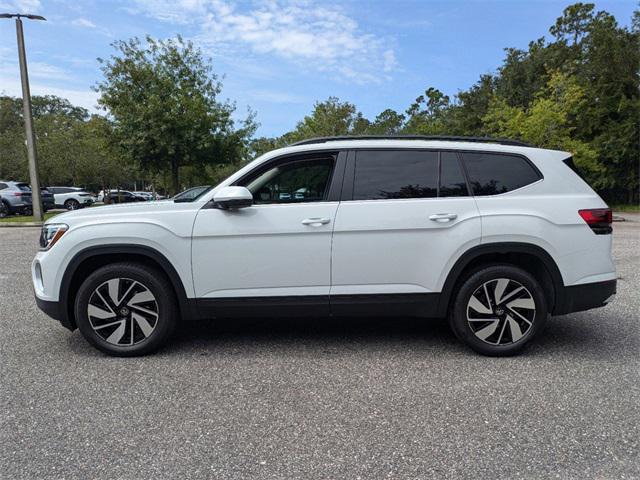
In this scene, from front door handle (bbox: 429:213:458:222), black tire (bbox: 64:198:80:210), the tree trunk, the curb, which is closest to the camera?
front door handle (bbox: 429:213:458:222)

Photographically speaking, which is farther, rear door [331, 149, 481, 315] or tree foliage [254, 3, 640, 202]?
tree foliage [254, 3, 640, 202]

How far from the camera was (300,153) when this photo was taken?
3.81m

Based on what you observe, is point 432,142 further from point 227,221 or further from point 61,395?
point 61,395

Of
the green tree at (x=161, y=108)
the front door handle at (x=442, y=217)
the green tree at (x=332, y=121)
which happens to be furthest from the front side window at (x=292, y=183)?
the green tree at (x=332, y=121)

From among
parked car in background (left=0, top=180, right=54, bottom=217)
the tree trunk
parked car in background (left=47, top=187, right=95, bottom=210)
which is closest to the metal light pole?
parked car in background (left=0, top=180, right=54, bottom=217)

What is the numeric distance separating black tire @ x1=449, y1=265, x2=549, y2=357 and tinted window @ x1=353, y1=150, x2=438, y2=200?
0.84 metres

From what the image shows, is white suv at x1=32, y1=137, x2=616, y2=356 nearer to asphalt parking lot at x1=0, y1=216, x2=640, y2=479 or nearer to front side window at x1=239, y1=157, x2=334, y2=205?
front side window at x1=239, y1=157, x2=334, y2=205

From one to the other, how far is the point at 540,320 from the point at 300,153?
241 cm

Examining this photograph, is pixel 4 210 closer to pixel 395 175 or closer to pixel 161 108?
pixel 161 108

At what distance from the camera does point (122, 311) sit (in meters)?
3.71

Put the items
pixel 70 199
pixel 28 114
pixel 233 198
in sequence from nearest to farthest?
pixel 233 198, pixel 28 114, pixel 70 199

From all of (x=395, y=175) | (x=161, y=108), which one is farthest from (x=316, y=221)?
(x=161, y=108)

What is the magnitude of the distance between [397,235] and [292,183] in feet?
3.18

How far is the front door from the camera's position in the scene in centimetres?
359
